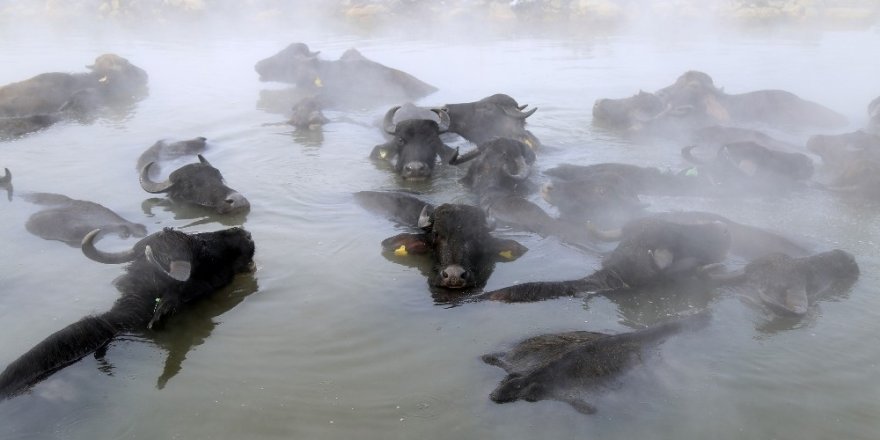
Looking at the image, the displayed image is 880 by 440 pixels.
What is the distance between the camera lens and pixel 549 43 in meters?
24.2

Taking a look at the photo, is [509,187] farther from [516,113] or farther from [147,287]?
[147,287]

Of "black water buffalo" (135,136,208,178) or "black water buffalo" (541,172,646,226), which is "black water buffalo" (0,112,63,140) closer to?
"black water buffalo" (135,136,208,178)

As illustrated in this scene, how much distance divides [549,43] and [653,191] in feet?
53.9

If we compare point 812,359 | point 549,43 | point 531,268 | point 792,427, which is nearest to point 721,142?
point 531,268

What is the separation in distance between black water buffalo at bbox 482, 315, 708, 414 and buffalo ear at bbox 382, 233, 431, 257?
81.3 inches

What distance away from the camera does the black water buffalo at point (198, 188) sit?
8.52 m

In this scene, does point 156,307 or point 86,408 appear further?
point 156,307

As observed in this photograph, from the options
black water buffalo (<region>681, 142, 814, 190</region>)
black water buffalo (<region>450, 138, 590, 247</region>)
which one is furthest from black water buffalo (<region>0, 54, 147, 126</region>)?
black water buffalo (<region>681, 142, 814, 190</region>)

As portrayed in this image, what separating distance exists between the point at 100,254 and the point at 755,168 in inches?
333

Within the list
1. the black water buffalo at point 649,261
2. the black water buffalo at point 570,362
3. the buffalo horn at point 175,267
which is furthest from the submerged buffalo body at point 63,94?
the black water buffalo at point 570,362

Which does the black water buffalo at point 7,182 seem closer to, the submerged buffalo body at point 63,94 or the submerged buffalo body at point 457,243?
the submerged buffalo body at point 63,94

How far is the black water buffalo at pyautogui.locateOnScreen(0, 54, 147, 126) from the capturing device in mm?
13766

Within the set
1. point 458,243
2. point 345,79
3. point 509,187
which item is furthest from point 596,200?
point 345,79

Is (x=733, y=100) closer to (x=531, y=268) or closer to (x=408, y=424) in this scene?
(x=531, y=268)
